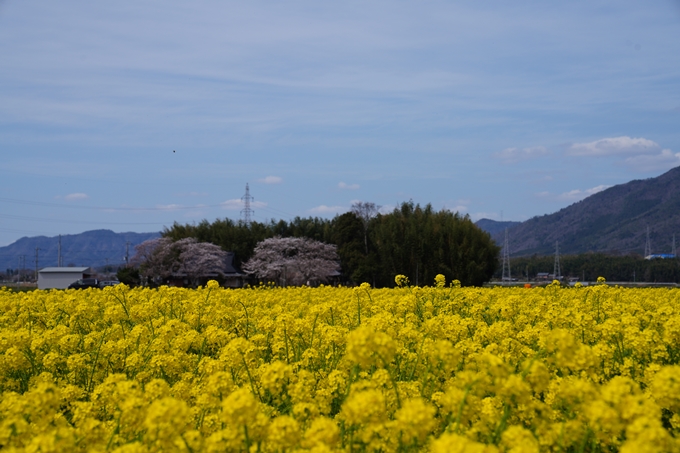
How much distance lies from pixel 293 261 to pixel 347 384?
54.8 meters

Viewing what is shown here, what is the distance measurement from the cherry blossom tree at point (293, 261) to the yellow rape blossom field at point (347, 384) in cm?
4911

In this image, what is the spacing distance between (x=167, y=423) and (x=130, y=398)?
473 mm

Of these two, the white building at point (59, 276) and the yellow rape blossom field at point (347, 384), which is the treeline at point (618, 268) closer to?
the white building at point (59, 276)

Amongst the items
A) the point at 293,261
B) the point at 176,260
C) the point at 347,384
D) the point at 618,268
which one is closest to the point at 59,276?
the point at 176,260

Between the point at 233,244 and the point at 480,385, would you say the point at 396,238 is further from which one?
the point at 480,385

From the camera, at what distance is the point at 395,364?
5.88m

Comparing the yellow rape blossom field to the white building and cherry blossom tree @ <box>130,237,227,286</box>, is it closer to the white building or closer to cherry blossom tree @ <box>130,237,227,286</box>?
cherry blossom tree @ <box>130,237,227,286</box>

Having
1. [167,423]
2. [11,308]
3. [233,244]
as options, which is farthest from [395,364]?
[233,244]

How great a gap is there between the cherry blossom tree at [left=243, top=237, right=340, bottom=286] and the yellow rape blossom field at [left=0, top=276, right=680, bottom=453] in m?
49.1

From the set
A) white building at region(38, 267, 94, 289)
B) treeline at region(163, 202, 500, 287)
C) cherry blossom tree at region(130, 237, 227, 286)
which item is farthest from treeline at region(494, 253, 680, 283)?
white building at region(38, 267, 94, 289)

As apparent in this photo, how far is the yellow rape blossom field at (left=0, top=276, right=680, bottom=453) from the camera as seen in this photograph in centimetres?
343

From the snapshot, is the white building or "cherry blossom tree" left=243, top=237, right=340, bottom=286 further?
the white building

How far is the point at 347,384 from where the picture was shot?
499 centimetres

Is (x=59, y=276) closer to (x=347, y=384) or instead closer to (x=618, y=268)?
(x=618, y=268)
